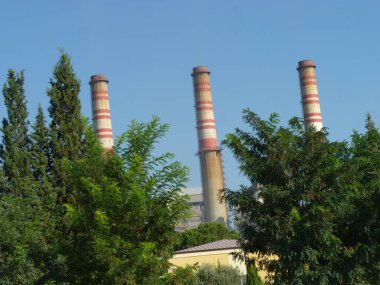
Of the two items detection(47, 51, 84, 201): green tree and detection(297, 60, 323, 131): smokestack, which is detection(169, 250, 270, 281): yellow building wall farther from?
detection(297, 60, 323, 131): smokestack

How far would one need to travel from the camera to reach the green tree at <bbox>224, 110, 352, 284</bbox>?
1723cm

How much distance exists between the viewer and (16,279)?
63.1 ft

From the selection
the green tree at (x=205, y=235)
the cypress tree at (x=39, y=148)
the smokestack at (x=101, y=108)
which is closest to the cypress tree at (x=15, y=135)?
the cypress tree at (x=39, y=148)

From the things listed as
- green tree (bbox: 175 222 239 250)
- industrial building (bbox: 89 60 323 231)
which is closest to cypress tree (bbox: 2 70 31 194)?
green tree (bbox: 175 222 239 250)

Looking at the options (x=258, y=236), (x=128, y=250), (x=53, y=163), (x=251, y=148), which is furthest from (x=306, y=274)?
(x=53, y=163)

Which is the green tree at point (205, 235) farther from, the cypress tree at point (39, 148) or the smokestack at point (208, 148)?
the cypress tree at point (39, 148)

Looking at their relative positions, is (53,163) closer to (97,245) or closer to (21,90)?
(21,90)

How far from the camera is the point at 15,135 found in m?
26.2

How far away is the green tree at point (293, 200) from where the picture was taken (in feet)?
56.5

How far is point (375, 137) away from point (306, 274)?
8.22m

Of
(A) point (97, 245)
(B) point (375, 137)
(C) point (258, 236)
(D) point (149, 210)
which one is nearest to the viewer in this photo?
(A) point (97, 245)

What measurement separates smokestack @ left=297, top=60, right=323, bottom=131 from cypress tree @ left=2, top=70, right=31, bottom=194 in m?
47.2

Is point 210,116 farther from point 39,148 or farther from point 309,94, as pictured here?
point 39,148

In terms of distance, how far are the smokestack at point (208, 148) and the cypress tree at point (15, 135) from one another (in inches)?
1838
